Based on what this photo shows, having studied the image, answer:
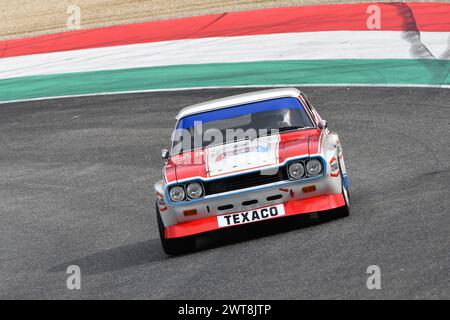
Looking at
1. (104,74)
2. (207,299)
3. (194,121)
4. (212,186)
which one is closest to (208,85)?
(104,74)

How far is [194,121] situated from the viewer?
33.1 feet

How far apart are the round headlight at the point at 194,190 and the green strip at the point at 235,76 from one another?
8708 mm

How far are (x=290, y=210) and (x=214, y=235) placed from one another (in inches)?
52.0

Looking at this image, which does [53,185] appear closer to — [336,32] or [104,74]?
[104,74]

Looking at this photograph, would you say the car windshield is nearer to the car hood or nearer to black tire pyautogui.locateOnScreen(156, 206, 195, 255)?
the car hood

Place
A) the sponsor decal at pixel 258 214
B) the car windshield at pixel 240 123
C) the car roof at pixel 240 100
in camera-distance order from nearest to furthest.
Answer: the sponsor decal at pixel 258 214
the car windshield at pixel 240 123
the car roof at pixel 240 100

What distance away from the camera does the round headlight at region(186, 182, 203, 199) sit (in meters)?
8.86

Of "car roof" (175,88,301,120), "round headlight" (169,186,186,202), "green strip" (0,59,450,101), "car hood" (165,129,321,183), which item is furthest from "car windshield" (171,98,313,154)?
"green strip" (0,59,450,101)

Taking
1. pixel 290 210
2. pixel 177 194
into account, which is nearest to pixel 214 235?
pixel 177 194

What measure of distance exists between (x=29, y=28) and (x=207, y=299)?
2175 cm

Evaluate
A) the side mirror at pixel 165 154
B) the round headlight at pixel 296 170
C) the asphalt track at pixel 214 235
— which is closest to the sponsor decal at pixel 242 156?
the round headlight at pixel 296 170

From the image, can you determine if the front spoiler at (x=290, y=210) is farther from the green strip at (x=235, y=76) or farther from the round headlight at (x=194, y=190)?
the green strip at (x=235, y=76)

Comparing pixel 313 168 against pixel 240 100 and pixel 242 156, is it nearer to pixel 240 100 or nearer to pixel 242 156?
pixel 242 156

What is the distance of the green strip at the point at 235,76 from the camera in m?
17.7
